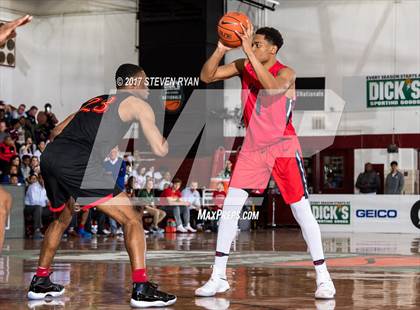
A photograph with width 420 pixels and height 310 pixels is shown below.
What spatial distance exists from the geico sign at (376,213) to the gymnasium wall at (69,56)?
500 inches

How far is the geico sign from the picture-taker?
25.7 m

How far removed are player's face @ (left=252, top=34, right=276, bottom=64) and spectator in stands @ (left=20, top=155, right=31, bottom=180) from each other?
15352 mm

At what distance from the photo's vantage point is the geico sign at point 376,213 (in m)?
25.7

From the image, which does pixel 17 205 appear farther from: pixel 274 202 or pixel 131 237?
pixel 131 237

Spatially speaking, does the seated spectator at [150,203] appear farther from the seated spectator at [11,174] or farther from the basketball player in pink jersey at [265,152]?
the basketball player in pink jersey at [265,152]

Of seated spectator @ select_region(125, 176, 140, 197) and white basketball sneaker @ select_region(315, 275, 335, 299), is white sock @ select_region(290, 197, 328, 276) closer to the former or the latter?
white basketball sneaker @ select_region(315, 275, 335, 299)

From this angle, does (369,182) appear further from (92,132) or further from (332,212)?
(92,132)

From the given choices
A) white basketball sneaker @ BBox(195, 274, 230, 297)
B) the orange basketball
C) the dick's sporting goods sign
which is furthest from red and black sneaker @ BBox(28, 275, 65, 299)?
the dick's sporting goods sign

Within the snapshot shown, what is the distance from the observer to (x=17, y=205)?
21359 millimetres

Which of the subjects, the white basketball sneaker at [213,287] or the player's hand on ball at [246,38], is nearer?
the player's hand on ball at [246,38]

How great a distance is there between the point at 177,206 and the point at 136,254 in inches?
678

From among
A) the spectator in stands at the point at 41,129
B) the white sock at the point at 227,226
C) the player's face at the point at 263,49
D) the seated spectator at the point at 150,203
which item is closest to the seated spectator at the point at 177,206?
the seated spectator at the point at 150,203

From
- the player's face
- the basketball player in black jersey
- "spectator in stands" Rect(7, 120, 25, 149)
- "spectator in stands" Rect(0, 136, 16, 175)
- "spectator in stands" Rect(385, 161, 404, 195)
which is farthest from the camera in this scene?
"spectator in stands" Rect(385, 161, 404, 195)

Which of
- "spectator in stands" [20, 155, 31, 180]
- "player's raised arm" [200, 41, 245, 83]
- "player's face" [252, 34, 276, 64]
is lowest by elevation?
"spectator in stands" [20, 155, 31, 180]
